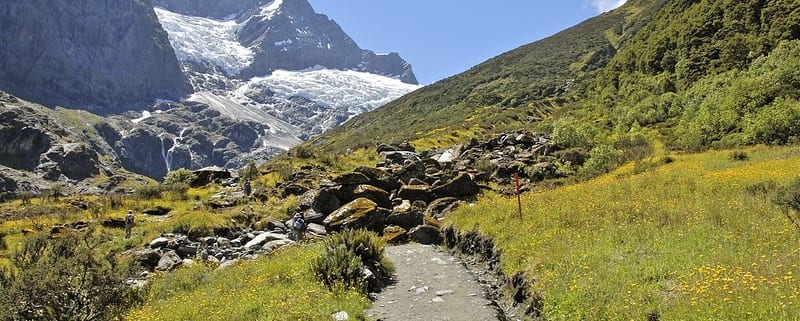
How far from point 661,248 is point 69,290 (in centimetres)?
1340

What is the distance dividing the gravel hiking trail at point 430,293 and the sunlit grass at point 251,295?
850 millimetres

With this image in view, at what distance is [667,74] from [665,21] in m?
20.0

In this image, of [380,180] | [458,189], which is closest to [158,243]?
[380,180]

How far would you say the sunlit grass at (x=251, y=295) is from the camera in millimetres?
11273

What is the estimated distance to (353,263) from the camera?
46.5 ft

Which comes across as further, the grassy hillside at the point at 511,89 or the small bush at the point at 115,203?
the grassy hillside at the point at 511,89

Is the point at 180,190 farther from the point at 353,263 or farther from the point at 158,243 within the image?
the point at 353,263

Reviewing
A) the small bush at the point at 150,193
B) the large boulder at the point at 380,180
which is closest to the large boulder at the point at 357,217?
the large boulder at the point at 380,180

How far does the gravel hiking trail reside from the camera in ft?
39.4

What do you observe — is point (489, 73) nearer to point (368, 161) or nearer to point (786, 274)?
point (368, 161)

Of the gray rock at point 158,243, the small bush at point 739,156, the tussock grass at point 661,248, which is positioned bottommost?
the small bush at point 739,156

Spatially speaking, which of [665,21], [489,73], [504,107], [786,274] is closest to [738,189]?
[786,274]

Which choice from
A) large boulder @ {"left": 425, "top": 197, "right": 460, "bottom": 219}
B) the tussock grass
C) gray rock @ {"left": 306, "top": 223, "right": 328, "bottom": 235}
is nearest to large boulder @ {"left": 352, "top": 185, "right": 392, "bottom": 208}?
large boulder @ {"left": 425, "top": 197, "right": 460, "bottom": 219}

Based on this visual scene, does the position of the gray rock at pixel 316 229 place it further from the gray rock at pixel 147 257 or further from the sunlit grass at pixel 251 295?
the gray rock at pixel 147 257
